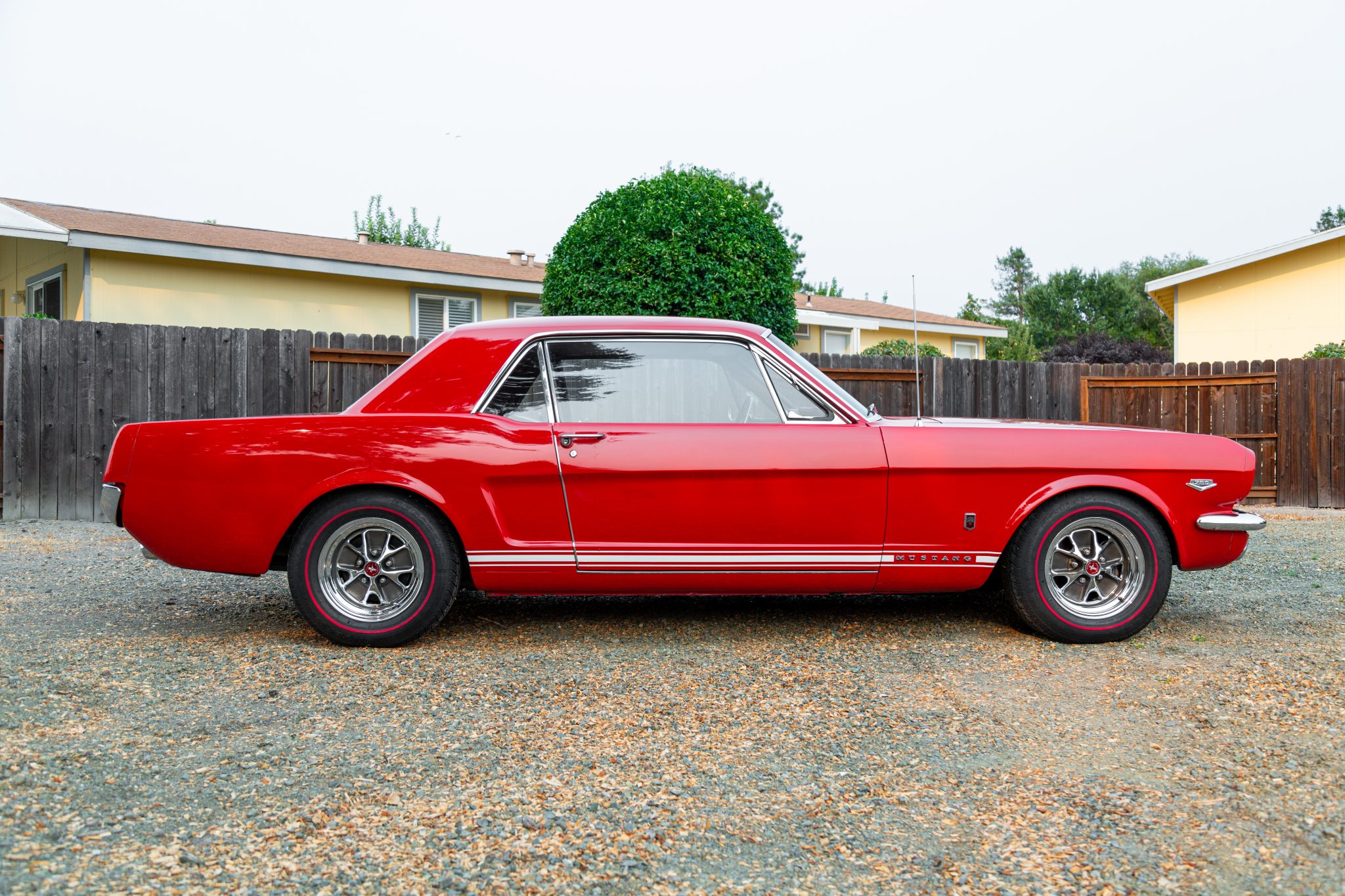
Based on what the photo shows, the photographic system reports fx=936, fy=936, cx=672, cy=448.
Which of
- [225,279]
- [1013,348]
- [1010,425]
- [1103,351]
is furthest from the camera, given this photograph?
[1013,348]

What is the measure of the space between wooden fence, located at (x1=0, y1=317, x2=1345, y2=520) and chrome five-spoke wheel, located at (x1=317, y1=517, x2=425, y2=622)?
5.51 metres

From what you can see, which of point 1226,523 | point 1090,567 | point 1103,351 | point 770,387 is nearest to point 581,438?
point 770,387

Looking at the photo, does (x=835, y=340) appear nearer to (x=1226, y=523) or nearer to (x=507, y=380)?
(x=1226, y=523)

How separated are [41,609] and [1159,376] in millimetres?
11403

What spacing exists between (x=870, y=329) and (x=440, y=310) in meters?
12.1

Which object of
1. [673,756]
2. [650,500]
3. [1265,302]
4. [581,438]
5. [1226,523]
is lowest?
[673,756]

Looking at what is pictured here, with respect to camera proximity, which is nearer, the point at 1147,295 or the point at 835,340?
the point at 835,340

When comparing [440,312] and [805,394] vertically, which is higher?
[440,312]

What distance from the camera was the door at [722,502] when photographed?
4316 mm

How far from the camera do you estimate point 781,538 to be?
434cm

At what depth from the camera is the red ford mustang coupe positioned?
14.1 feet

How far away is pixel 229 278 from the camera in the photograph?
44.7ft

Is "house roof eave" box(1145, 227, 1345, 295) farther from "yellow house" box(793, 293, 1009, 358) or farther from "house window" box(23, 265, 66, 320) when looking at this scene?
"house window" box(23, 265, 66, 320)

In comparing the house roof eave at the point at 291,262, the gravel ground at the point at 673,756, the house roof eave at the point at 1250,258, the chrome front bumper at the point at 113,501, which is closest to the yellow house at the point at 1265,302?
the house roof eave at the point at 1250,258
